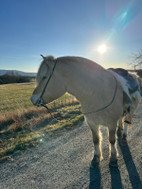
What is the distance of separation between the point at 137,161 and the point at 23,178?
2451 mm

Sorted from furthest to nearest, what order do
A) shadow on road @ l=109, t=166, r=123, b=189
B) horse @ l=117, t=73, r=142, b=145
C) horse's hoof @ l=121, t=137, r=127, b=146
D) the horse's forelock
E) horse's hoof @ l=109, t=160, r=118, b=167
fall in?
horse's hoof @ l=121, t=137, r=127, b=146
horse @ l=117, t=73, r=142, b=145
horse's hoof @ l=109, t=160, r=118, b=167
shadow on road @ l=109, t=166, r=123, b=189
the horse's forelock

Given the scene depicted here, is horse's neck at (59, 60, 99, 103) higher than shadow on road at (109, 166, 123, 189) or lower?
higher

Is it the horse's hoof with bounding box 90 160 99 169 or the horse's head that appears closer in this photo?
the horse's head

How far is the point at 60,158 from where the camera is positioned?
2875 mm

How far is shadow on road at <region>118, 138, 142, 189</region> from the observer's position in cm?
219

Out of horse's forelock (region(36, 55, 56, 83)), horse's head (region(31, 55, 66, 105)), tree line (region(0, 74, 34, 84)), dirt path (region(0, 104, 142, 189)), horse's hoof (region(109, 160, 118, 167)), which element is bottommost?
dirt path (region(0, 104, 142, 189))

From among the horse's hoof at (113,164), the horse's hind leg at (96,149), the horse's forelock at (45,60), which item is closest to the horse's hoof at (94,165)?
the horse's hind leg at (96,149)

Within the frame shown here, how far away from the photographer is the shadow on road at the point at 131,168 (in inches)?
86.1

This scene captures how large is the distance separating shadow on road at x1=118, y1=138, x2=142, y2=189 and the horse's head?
2.13 meters

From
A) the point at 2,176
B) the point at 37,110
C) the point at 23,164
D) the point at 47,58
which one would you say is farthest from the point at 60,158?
the point at 37,110

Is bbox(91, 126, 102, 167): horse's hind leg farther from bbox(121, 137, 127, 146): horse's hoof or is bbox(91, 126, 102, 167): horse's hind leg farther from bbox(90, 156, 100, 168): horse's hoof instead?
bbox(121, 137, 127, 146): horse's hoof

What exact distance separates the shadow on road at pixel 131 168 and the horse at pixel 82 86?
1110 millimetres

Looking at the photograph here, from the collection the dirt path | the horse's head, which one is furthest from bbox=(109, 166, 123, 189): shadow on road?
the horse's head

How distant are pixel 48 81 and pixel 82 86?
1.87 feet
